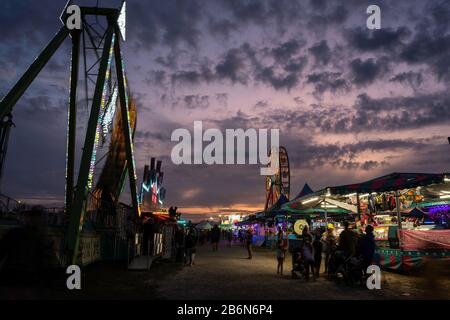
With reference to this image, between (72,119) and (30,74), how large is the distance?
12.6ft

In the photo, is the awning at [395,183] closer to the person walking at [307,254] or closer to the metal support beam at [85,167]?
the person walking at [307,254]

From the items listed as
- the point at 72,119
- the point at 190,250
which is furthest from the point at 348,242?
the point at 72,119

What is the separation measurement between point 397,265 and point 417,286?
9.53ft

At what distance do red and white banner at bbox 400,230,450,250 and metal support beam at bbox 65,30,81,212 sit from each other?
48.0ft

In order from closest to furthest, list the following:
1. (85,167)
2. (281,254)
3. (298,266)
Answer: (298,266)
(281,254)
(85,167)

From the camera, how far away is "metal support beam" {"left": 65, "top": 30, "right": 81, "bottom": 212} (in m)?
17.7

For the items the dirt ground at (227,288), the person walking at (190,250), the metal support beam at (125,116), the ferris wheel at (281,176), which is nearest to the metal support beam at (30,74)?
the metal support beam at (125,116)

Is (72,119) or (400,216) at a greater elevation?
(72,119)

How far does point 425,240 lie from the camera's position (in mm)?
12438

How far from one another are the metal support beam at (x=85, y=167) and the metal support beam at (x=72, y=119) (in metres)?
2.39

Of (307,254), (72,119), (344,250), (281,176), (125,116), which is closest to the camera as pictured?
(344,250)

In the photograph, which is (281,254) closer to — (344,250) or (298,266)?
(298,266)

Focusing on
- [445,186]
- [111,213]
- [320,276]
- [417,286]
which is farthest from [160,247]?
[445,186]

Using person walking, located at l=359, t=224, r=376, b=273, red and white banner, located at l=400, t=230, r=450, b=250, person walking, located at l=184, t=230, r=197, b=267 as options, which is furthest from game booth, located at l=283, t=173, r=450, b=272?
person walking, located at l=184, t=230, r=197, b=267
